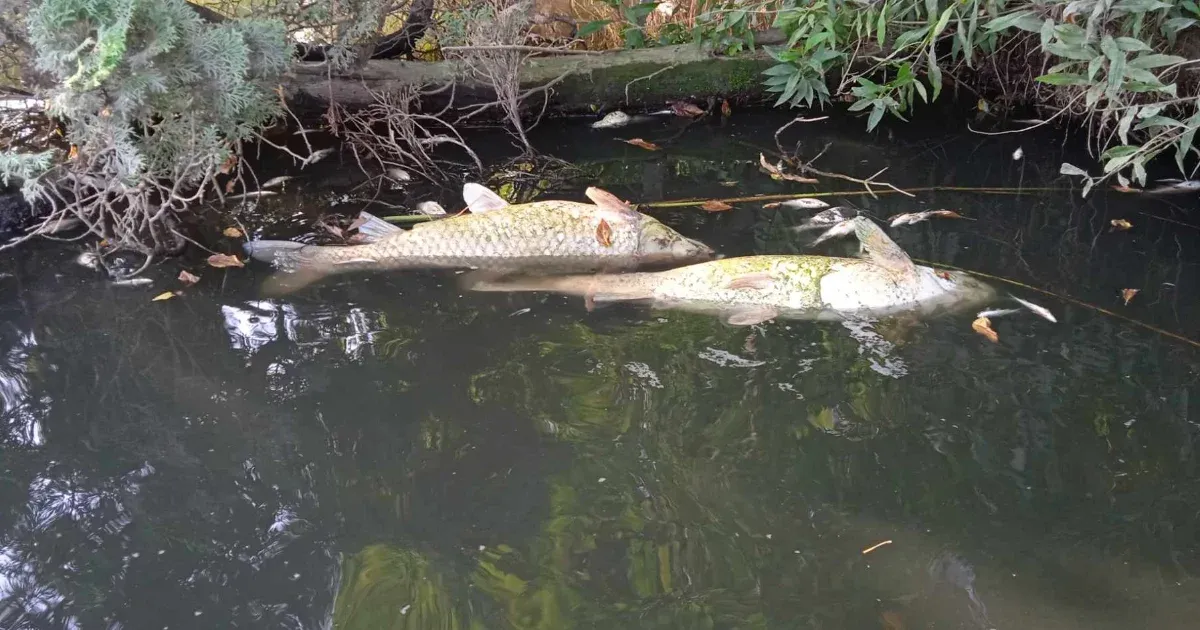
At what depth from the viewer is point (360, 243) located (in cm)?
527

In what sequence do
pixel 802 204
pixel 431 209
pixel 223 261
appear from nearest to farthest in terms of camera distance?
pixel 223 261
pixel 431 209
pixel 802 204

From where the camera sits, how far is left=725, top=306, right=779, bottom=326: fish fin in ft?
14.8

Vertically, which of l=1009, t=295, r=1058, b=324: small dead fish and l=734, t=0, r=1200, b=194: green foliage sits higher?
l=734, t=0, r=1200, b=194: green foliage

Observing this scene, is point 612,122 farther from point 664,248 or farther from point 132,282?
point 132,282

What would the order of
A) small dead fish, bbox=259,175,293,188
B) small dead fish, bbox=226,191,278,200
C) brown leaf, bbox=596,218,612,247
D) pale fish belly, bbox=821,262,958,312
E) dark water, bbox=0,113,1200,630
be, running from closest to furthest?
1. dark water, bbox=0,113,1200,630
2. pale fish belly, bbox=821,262,958,312
3. brown leaf, bbox=596,218,612,247
4. small dead fish, bbox=226,191,278,200
5. small dead fish, bbox=259,175,293,188

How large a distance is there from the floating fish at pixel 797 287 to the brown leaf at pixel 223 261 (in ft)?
4.70

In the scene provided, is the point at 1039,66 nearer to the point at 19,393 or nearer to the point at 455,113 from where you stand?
the point at 455,113

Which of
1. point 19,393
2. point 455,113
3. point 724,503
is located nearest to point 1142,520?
point 724,503

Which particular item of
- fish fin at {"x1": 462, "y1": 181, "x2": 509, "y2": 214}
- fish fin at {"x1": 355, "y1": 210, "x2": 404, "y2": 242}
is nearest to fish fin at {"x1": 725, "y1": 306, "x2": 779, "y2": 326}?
fish fin at {"x1": 462, "y1": 181, "x2": 509, "y2": 214}

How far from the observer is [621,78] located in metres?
7.88

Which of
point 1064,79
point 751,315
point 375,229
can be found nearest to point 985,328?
point 751,315

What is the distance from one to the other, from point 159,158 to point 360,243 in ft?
3.94

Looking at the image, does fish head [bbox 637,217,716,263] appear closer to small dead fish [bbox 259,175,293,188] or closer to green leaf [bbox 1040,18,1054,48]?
green leaf [bbox 1040,18,1054,48]

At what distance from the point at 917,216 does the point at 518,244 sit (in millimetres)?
2564
